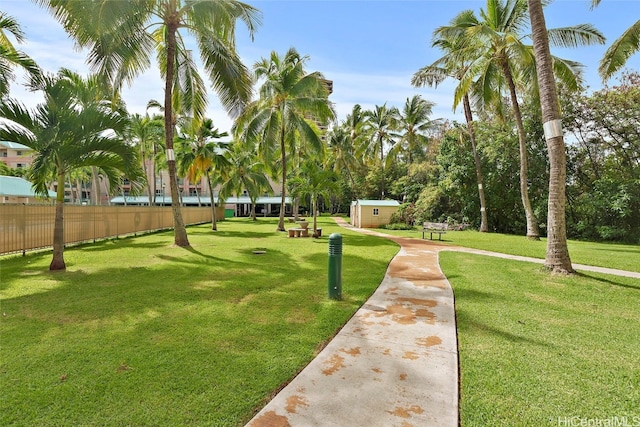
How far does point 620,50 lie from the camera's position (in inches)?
419

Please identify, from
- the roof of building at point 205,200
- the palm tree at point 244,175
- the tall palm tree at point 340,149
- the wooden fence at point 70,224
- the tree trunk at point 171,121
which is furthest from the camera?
the roof of building at point 205,200

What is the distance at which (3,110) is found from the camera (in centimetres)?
719

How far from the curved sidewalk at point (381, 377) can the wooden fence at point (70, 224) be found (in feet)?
37.7

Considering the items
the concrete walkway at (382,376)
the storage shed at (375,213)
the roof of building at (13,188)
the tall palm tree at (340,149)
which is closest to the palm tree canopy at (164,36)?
the concrete walkway at (382,376)

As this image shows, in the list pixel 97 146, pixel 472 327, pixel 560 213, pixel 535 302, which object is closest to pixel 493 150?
pixel 560 213

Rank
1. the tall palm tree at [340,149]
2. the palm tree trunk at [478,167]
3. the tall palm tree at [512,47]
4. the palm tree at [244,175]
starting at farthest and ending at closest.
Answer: the tall palm tree at [340,149] → the palm tree at [244,175] → the palm tree trunk at [478,167] → the tall palm tree at [512,47]

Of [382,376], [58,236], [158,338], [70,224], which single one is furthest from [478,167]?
[70,224]

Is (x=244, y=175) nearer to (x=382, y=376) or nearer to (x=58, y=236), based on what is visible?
(x=58, y=236)

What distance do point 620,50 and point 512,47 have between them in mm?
3636

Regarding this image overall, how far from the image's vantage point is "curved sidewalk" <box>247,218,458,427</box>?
99.6 inches

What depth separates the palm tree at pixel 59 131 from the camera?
760 cm

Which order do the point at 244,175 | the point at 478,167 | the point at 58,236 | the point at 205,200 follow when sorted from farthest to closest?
the point at 205,200, the point at 244,175, the point at 478,167, the point at 58,236

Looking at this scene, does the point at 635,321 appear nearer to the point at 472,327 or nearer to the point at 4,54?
the point at 472,327

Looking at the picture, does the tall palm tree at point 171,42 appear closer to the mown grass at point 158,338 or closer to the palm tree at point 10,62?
the palm tree at point 10,62
